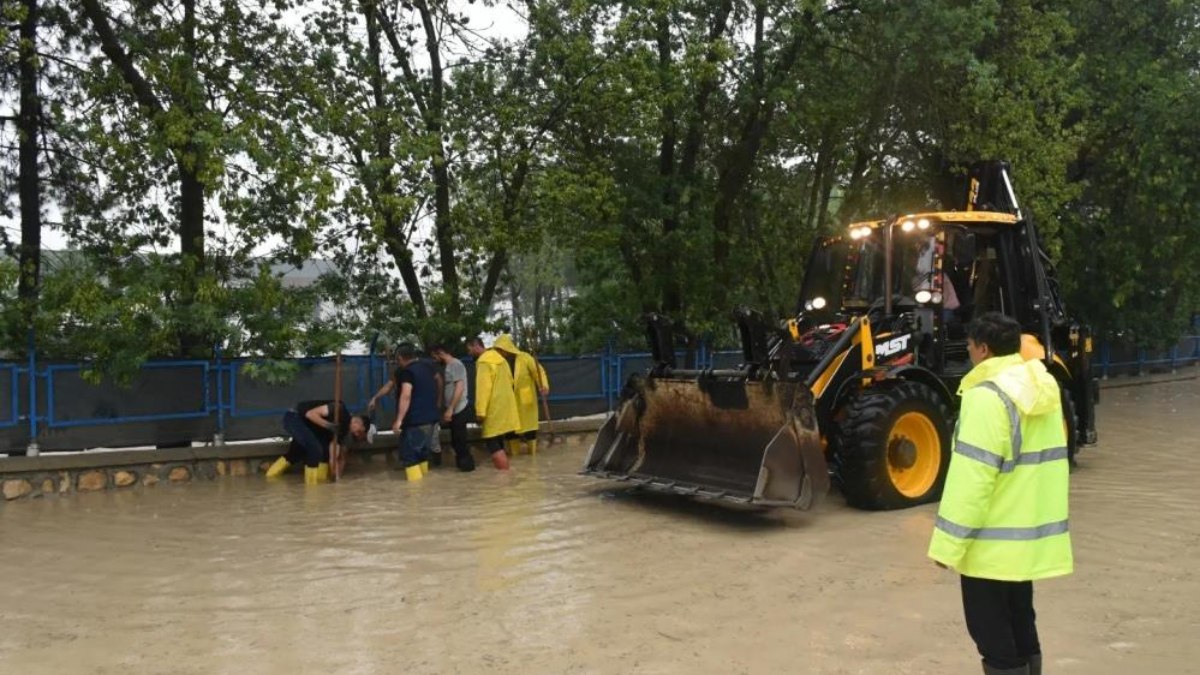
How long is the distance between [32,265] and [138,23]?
3.32 metres

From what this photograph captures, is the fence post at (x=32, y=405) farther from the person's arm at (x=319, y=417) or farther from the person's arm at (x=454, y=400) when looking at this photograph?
the person's arm at (x=454, y=400)

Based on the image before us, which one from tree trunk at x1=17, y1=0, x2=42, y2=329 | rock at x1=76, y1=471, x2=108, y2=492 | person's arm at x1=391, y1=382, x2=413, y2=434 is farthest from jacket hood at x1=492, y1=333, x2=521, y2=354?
tree trunk at x1=17, y1=0, x2=42, y2=329

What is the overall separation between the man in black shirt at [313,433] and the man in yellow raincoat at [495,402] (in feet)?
4.81

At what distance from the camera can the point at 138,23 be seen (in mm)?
11992

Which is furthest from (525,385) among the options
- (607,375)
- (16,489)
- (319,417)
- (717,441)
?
(16,489)

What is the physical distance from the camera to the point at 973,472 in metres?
3.87

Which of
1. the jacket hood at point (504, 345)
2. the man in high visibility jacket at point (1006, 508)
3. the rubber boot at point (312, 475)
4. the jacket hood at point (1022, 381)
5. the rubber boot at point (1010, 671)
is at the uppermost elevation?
the jacket hood at point (504, 345)

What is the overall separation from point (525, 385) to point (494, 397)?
1070mm

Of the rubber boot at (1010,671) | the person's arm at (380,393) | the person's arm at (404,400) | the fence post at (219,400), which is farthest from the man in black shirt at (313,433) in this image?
the rubber boot at (1010,671)

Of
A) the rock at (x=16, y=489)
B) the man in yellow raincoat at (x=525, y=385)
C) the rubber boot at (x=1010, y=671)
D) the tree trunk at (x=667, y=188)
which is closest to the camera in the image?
the rubber boot at (x=1010, y=671)

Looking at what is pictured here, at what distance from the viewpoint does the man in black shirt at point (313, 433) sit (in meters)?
11.1

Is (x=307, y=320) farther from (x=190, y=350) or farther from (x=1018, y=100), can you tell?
(x=1018, y=100)

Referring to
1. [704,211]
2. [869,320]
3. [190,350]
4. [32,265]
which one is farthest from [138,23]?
[869,320]

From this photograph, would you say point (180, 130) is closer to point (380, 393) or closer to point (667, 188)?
point (380, 393)
